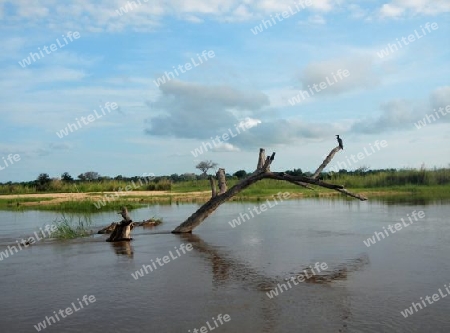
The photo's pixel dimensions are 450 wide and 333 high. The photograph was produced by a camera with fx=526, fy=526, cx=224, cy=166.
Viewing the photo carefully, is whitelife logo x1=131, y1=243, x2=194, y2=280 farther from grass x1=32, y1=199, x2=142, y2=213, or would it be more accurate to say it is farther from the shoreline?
the shoreline

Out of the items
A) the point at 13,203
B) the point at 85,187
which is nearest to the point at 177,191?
the point at 85,187

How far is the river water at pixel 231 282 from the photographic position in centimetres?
727

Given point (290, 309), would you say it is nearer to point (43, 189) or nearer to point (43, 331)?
point (43, 331)

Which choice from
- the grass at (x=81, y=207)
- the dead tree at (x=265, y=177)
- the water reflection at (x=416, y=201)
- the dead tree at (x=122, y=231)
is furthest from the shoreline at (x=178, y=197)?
the dead tree at (x=265, y=177)

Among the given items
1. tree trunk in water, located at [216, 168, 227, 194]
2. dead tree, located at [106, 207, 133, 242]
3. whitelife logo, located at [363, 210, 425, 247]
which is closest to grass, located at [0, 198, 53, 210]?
dead tree, located at [106, 207, 133, 242]

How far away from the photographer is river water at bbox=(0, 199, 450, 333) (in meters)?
7.27

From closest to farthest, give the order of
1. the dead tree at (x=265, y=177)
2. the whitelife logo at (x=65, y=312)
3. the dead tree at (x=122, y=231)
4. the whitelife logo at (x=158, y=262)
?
1. the whitelife logo at (x=65, y=312)
2. the whitelife logo at (x=158, y=262)
3. the dead tree at (x=265, y=177)
4. the dead tree at (x=122, y=231)

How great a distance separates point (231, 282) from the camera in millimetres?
9578

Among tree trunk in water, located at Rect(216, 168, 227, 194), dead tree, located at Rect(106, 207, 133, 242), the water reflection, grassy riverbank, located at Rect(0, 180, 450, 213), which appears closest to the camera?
dead tree, located at Rect(106, 207, 133, 242)

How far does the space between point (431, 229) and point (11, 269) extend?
12.5 m

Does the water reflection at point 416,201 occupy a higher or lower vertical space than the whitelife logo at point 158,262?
lower

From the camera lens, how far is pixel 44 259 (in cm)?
1267

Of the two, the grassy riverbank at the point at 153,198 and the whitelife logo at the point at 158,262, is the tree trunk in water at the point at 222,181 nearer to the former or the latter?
the whitelife logo at the point at 158,262

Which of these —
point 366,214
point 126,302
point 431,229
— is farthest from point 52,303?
point 366,214
